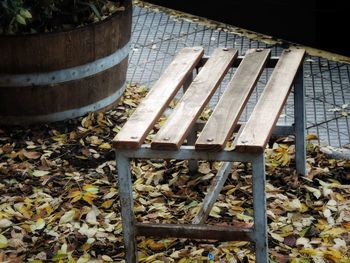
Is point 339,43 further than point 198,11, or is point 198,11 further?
point 198,11

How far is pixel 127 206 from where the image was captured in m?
3.42

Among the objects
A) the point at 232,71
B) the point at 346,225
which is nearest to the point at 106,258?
the point at 346,225

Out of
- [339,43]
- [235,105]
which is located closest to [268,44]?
[339,43]

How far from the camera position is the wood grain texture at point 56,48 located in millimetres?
4723

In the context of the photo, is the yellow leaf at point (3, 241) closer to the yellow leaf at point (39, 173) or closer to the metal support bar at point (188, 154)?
the yellow leaf at point (39, 173)

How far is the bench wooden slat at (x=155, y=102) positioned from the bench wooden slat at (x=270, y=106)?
1.42 feet

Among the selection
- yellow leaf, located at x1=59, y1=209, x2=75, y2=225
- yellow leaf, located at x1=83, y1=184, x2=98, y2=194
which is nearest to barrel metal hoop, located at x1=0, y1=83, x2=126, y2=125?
yellow leaf, located at x1=83, y1=184, x2=98, y2=194

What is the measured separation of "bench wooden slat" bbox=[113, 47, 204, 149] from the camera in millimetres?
3320

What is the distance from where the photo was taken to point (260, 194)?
328 cm

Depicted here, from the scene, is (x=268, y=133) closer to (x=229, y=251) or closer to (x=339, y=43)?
(x=229, y=251)

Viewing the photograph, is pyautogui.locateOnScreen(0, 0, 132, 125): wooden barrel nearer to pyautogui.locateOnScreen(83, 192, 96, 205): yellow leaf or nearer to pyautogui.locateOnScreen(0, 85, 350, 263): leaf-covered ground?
pyautogui.locateOnScreen(0, 85, 350, 263): leaf-covered ground

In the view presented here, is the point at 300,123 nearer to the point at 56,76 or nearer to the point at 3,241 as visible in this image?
the point at 56,76

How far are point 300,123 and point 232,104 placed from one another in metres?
0.82

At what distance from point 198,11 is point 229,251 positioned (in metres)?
3.96
